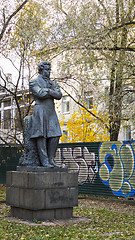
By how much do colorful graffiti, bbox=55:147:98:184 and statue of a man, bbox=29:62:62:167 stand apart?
22.8 ft

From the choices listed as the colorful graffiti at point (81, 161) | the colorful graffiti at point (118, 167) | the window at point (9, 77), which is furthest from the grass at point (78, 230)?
the window at point (9, 77)

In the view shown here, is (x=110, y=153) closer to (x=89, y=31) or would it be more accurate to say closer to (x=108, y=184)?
(x=108, y=184)

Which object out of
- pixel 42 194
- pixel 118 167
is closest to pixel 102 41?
pixel 118 167

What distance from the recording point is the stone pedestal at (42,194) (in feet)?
27.9

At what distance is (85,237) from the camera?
23.0 ft

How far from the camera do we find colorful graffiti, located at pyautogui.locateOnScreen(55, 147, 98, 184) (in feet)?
52.7

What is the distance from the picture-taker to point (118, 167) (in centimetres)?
1483

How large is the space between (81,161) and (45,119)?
7.81 metres

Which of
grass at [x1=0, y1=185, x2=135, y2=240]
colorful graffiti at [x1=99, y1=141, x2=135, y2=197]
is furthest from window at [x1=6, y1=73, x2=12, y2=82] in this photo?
grass at [x1=0, y1=185, x2=135, y2=240]

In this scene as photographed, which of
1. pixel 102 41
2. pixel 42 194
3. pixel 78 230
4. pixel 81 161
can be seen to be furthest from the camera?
pixel 81 161

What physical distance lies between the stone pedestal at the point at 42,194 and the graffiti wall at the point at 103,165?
575cm

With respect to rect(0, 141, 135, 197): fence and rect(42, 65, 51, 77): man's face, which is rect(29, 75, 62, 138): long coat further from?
rect(0, 141, 135, 197): fence

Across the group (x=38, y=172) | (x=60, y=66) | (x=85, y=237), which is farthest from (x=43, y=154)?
(x=60, y=66)

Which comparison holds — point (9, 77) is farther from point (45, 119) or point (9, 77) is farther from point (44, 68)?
point (45, 119)
